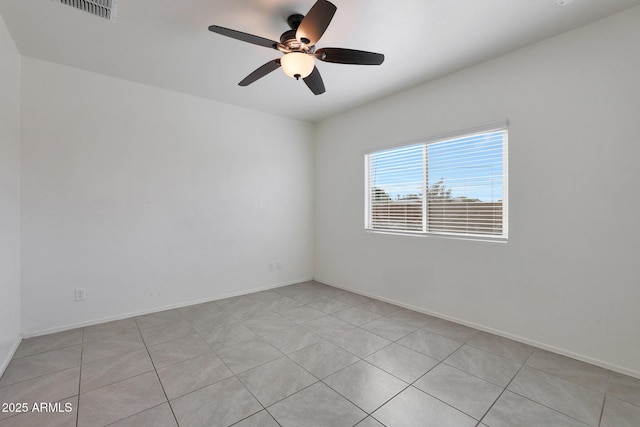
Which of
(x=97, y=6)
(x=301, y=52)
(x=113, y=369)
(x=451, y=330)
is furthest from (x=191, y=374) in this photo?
(x=97, y=6)

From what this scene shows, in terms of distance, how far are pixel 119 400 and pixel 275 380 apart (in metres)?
1.03

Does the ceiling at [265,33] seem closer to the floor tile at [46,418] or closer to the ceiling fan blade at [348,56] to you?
the ceiling fan blade at [348,56]

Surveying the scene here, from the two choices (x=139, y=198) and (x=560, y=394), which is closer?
(x=560, y=394)

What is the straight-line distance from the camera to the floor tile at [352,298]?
3.86 m

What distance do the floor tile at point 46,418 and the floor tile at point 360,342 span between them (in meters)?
1.93

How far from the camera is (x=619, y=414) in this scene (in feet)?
5.74

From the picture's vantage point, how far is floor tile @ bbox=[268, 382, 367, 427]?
1.68m

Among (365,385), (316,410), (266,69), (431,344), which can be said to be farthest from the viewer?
(431,344)

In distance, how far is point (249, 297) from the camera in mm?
4070

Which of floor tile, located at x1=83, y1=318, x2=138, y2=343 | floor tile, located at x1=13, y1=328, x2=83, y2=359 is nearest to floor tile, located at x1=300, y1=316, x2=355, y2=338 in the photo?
floor tile, located at x1=83, y1=318, x2=138, y2=343

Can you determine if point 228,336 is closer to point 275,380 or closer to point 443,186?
point 275,380

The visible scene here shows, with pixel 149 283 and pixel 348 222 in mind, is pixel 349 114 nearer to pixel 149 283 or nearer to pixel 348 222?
pixel 348 222

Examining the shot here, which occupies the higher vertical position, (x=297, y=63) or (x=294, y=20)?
(x=294, y=20)

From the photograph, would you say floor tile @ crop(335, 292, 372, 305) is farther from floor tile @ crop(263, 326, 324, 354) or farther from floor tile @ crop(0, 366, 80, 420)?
floor tile @ crop(0, 366, 80, 420)
